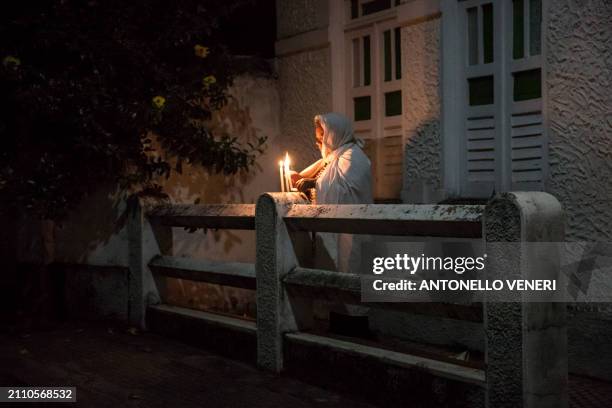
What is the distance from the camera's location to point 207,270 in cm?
720

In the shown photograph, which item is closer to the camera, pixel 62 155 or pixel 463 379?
pixel 463 379

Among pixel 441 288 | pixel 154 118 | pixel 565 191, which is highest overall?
pixel 154 118

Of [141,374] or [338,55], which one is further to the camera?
[338,55]

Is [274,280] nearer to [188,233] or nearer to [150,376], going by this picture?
[150,376]

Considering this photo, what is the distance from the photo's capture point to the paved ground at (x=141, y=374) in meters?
5.54

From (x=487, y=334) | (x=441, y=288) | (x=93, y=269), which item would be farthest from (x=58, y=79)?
(x=487, y=334)

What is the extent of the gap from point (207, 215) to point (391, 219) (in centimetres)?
240

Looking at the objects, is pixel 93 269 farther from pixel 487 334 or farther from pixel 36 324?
pixel 487 334

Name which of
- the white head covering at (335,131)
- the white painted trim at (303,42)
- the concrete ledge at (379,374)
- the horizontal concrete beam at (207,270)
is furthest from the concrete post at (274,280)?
the white painted trim at (303,42)

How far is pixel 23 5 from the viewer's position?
828 cm

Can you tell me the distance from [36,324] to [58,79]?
246 centimetres

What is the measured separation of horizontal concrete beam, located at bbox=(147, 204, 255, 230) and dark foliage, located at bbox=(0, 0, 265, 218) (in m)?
0.54

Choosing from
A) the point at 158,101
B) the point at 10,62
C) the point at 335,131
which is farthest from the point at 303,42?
the point at 10,62

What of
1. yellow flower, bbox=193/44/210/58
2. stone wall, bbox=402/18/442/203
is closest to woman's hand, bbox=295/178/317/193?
stone wall, bbox=402/18/442/203
